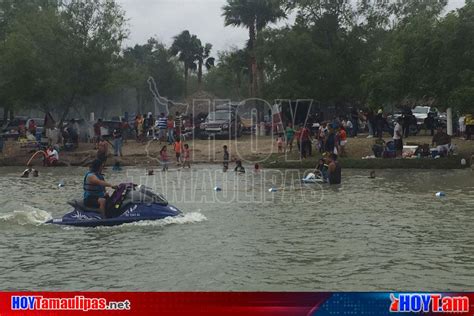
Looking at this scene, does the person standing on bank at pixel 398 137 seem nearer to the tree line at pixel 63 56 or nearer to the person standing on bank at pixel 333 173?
the person standing on bank at pixel 333 173

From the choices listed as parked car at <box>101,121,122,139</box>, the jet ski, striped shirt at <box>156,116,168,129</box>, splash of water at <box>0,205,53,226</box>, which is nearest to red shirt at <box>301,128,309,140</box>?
striped shirt at <box>156,116,168,129</box>

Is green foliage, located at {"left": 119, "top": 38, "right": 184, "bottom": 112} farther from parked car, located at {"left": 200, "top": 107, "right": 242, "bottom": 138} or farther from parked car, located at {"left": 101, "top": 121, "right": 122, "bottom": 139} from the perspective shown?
parked car, located at {"left": 200, "top": 107, "right": 242, "bottom": 138}

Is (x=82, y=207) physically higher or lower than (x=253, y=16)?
lower

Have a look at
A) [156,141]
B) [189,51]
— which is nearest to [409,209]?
[156,141]

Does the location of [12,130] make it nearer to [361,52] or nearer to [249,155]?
[249,155]

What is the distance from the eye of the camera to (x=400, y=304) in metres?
6.71

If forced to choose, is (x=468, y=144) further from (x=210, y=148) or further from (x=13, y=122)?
(x=13, y=122)

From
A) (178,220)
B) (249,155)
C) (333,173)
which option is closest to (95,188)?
(178,220)

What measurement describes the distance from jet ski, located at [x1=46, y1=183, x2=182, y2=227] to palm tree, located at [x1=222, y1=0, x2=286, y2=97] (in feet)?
111

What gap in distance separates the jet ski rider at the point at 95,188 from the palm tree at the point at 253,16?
33.8 metres

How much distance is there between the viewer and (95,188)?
1548cm

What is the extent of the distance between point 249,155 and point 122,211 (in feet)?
65.8

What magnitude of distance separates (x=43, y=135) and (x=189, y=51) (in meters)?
35.4

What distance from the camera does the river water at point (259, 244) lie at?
10.6 metres
